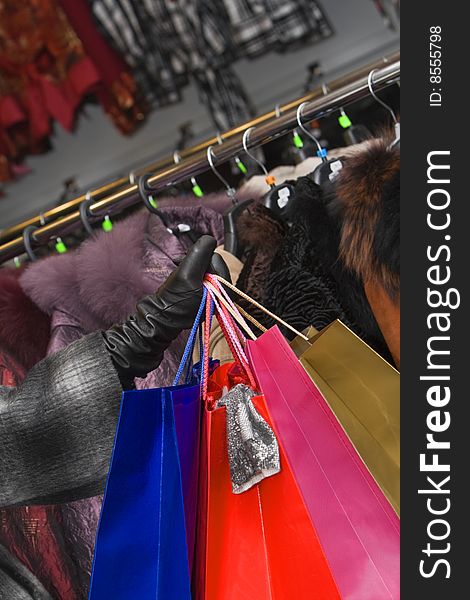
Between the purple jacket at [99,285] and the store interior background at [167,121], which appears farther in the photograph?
Answer: the store interior background at [167,121]

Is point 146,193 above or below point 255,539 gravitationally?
above

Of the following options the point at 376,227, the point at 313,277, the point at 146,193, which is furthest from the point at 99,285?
Result: the point at 376,227

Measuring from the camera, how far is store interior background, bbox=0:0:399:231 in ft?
6.72

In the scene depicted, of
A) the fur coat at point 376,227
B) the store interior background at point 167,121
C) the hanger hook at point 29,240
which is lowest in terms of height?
the fur coat at point 376,227

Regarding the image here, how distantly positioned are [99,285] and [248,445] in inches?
16.7

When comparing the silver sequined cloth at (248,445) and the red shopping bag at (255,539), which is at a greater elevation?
the silver sequined cloth at (248,445)

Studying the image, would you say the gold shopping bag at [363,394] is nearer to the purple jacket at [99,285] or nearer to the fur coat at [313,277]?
the fur coat at [313,277]

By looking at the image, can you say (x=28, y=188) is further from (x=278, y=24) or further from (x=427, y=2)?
(x=427, y=2)

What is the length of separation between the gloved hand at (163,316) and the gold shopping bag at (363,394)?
116 millimetres

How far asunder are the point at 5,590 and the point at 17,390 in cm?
25

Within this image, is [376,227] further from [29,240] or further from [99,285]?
[29,240]

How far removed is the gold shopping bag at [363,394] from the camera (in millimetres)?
589

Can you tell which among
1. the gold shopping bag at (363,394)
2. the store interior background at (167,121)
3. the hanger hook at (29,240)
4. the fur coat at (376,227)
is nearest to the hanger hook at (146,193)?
the hanger hook at (29,240)

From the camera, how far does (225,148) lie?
1019 mm
